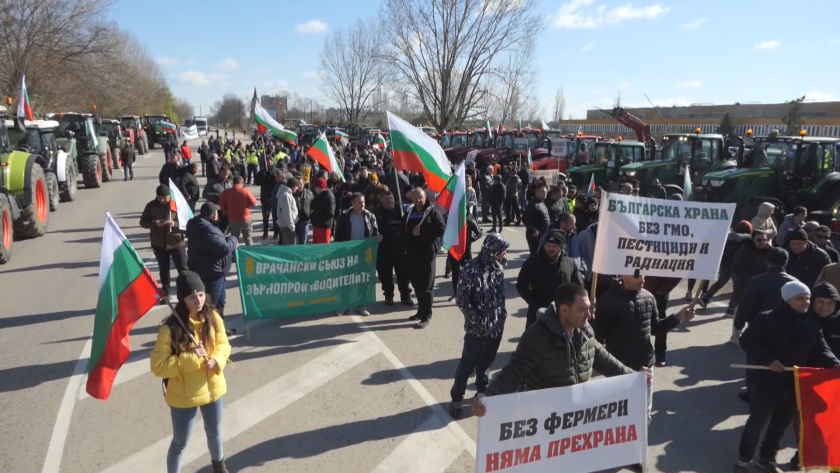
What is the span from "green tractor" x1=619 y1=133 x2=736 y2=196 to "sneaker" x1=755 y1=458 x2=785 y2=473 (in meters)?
12.6

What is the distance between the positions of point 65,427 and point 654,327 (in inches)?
203

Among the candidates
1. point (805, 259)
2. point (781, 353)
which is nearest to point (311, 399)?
point (781, 353)

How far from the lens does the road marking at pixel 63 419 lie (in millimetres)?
4438

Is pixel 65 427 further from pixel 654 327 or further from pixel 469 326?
pixel 654 327

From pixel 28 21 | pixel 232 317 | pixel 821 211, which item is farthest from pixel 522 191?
pixel 28 21

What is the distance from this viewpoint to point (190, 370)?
3734 millimetres

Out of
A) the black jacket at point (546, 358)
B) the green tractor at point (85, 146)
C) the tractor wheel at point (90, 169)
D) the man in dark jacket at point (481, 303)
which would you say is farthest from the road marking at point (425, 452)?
the tractor wheel at point (90, 169)

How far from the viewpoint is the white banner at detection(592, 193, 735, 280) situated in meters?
4.82

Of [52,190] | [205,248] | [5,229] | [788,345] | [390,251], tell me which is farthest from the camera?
[52,190]

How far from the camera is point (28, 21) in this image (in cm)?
2852

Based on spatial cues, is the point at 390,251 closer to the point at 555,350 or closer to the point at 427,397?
the point at 427,397

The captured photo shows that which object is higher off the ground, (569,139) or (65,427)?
(569,139)

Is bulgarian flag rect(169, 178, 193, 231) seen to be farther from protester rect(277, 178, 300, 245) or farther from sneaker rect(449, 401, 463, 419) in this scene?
sneaker rect(449, 401, 463, 419)

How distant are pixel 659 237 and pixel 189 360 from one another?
12.8 feet
